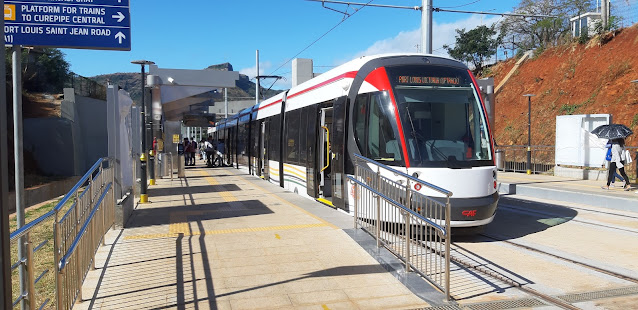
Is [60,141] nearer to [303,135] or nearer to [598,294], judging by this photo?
[303,135]

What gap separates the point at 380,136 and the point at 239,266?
3.45 meters

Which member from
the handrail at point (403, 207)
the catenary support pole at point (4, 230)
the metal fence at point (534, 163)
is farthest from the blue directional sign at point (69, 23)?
the metal fence at point (534, 163)

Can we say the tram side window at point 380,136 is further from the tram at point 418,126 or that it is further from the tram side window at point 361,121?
the tram side window at point 361,121

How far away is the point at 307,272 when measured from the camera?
20.2 feet

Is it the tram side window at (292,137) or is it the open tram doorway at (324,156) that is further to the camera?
the tram side window at (292,137)

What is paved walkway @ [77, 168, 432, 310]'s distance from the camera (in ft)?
17.3

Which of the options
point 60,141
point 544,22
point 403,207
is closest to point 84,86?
point 60,141

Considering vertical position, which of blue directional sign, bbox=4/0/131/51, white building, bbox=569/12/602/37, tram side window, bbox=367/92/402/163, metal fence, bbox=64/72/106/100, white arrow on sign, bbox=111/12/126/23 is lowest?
tram side window, bbox=367/92/402/163

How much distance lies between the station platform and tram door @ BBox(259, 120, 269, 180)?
24.8 feet

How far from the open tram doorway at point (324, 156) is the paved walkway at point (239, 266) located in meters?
1.34

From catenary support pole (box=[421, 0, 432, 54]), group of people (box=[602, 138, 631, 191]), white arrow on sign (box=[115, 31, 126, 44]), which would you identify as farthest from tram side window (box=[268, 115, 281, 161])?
group of people (box=[602, 138, 631, 191])

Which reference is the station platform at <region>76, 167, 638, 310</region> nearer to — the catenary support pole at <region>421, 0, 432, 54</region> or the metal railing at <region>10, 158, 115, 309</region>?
the metal railing at <region>10, 158, 115, 309</region>

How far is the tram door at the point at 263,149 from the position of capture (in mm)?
18422

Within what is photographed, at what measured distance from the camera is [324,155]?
38.1ft
